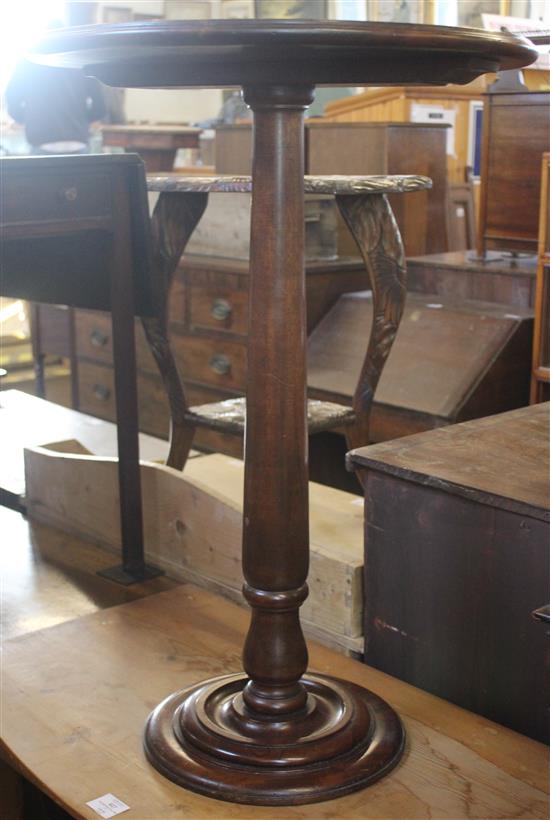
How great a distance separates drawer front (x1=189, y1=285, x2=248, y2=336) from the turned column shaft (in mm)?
2393

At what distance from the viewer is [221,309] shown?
3762 mm

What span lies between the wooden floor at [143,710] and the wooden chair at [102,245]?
0.17 m

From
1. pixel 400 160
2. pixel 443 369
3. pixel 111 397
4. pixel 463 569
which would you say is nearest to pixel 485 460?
pixel 463 569

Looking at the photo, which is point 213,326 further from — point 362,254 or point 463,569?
point 463,569

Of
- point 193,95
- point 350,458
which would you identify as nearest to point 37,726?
point 350,458

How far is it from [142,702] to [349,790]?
1.26ft

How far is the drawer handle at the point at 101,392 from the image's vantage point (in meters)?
4.50

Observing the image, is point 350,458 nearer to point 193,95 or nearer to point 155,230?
point 155,230

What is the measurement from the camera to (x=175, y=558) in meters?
2.10

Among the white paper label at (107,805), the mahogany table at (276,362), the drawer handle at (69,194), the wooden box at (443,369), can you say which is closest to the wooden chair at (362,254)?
the drawer handle at (69,194)

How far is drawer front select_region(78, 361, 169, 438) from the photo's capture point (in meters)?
4.17

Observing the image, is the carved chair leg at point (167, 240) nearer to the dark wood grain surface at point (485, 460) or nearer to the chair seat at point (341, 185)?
the chair seat at point (341, 185)

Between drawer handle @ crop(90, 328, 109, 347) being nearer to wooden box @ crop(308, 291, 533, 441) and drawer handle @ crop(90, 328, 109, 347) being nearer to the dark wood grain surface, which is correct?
wooden box @ crop(308, 291, 533, 441)

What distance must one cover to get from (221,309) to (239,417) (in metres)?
1.47
